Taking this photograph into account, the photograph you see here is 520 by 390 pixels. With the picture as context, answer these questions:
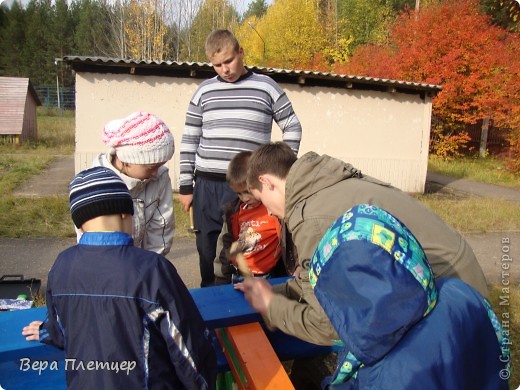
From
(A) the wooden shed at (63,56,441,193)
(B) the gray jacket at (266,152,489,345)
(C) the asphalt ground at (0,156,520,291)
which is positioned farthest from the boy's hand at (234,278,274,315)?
(A) the wooden shed at (63,56,441,193)

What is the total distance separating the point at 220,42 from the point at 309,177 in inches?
63.5

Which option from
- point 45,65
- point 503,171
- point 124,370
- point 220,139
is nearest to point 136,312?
point 124,370

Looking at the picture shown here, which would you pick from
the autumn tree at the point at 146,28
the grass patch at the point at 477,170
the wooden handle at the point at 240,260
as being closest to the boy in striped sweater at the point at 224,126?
the wooden handle at the point at 240,260

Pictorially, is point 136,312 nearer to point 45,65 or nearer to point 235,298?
point 235,298

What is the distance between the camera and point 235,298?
232 cm

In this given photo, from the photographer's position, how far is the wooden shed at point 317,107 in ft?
29.2

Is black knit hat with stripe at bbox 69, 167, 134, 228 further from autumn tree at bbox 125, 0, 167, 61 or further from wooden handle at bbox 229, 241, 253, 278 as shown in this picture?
autumn tree at bbox 125, 0, 167, 61

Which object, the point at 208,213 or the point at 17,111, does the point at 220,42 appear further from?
the point at 17,111

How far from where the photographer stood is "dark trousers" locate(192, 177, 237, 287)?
3.18m

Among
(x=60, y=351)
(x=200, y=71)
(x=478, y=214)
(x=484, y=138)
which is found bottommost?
(x=478, y=214)

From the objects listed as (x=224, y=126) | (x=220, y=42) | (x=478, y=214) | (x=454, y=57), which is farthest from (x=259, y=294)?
(x=454, y=57)

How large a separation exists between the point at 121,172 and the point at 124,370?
1123 millimetres

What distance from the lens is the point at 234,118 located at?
319 centimetres

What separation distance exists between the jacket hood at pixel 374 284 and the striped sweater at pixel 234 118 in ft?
6.74
